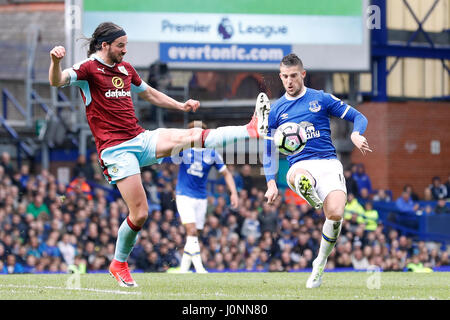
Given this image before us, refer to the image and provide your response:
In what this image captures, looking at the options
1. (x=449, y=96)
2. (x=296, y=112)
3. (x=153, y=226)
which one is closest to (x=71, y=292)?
(x=296, y=112)

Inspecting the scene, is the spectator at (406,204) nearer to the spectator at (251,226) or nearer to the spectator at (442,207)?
the spectator at (442,207)

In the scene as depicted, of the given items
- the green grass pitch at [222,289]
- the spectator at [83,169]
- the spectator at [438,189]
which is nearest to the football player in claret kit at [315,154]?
the green grass pitch at [222,289]

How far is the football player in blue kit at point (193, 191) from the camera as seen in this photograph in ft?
43.7

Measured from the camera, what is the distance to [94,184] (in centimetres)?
1847

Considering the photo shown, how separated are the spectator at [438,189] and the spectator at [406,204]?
2.54 ft

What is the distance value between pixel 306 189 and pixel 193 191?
5083mm

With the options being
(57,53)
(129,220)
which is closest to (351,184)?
(129,220)

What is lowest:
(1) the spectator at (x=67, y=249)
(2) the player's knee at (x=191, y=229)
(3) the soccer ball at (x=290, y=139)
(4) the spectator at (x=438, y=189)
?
(1) the spectator at (x=67, y=249)

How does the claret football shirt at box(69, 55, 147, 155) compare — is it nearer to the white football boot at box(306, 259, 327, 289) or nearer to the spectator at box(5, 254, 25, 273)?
the white football boot at box(306, 259, 327, 289)

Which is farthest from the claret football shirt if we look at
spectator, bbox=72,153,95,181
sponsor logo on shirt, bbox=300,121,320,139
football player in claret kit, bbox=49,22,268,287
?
spectator, bbox=72,153,95,181

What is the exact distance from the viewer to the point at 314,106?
902 cm

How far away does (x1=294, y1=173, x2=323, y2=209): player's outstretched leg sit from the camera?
861 centimetres

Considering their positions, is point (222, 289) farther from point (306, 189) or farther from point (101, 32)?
point (101, 32)

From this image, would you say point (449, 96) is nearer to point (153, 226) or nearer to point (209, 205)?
point (209, 205)
